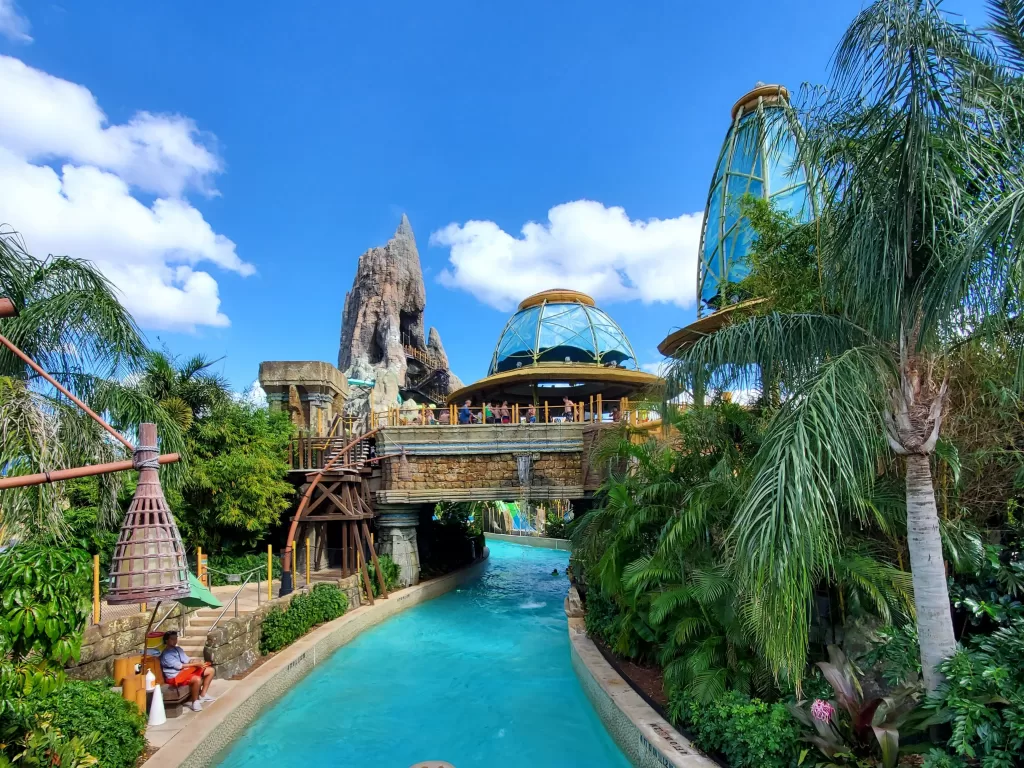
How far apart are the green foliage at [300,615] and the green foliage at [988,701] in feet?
30.3

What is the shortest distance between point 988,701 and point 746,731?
6.14ft

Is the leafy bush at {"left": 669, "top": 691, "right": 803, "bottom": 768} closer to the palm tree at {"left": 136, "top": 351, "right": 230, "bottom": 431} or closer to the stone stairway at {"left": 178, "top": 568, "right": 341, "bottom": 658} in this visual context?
the stone stairway at {"left": 178, "top": 568, "right": 341, "bottom": 658}

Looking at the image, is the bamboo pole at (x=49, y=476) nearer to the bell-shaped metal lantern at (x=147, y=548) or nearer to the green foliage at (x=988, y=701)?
the bell-shaped metal lantern at (x=147, y=548)

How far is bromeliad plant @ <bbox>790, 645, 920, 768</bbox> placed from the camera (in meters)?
4.78

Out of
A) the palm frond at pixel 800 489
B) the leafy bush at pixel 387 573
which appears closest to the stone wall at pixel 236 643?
the leafy bush at pixel 387 573

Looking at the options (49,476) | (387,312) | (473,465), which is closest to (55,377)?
(49,476)

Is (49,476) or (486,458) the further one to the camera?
(486,458)

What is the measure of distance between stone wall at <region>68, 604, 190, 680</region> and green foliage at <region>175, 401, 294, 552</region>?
546cm

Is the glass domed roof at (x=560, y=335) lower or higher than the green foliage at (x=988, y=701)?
higher

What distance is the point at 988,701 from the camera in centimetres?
437

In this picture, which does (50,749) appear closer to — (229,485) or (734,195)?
(229,485)

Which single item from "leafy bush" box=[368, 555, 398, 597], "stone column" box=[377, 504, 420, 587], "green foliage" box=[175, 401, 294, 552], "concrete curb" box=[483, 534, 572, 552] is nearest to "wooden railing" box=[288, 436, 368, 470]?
"green foliage" box=[175, 401, 294, 552]

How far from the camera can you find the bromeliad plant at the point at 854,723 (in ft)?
15.7

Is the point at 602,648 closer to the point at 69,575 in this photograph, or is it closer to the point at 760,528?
the point at 760,528
